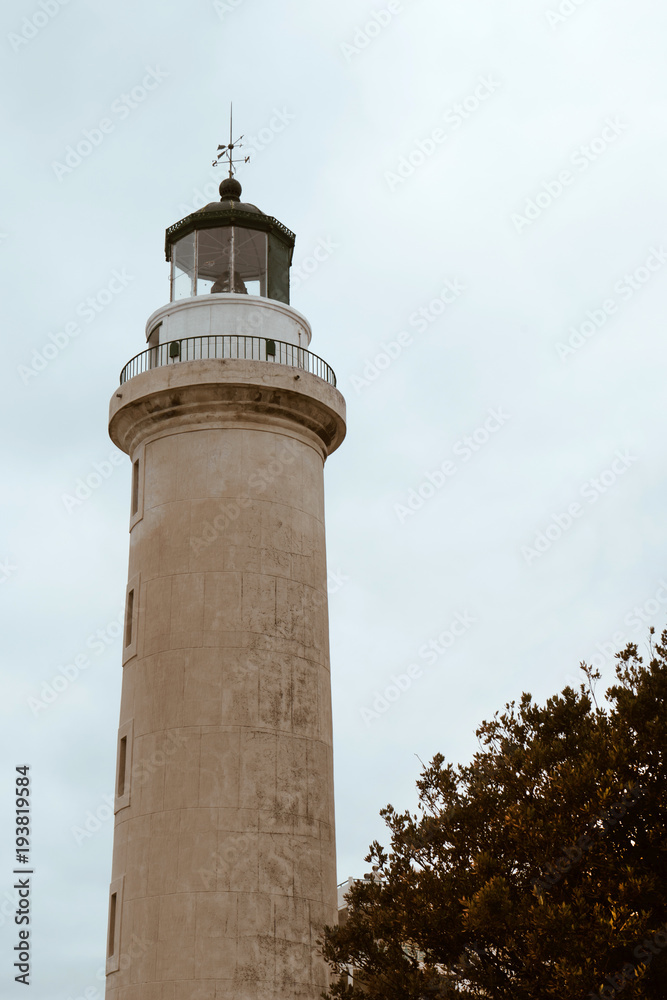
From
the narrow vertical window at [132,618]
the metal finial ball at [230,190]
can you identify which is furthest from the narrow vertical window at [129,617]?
the metal finial ball at [230,190]

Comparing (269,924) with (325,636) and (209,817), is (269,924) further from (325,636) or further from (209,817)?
(325,636)

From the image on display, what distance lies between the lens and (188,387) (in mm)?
29094

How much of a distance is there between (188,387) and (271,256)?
5576 millimetres

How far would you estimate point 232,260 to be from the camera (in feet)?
106

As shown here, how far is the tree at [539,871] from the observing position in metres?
16.3

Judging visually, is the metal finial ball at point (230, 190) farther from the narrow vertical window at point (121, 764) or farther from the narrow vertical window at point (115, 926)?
the narrow vertical window at point (115, 926)

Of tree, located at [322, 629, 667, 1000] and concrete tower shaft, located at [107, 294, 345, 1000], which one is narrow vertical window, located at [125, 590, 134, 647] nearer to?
concrete tower shaft, located at [107, 294, 345, 1000]

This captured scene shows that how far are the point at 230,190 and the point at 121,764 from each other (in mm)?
16257

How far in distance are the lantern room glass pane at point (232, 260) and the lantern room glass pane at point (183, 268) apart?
0.21 meters

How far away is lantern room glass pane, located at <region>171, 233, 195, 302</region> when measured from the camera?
32094 millimetres

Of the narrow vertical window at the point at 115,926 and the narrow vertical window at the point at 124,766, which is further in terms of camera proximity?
the narrow vertical window at the point at 124,766

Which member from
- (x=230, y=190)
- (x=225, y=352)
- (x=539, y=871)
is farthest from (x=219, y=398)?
(x=539, y=871)

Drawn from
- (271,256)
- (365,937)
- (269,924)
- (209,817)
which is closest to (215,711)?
(209,817)

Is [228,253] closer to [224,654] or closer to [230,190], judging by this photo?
[230,190]
